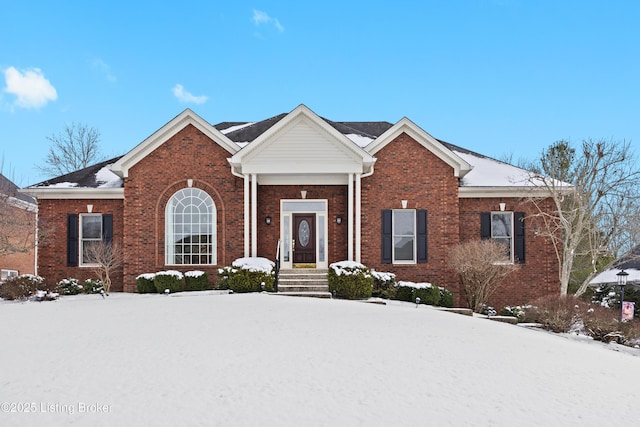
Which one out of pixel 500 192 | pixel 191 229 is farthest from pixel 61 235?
pixel 500 192

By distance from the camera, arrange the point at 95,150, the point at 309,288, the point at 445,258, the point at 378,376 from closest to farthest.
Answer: the point at 378,376 → the point at 309,288 → the point at 445,258 → the point at 95,150

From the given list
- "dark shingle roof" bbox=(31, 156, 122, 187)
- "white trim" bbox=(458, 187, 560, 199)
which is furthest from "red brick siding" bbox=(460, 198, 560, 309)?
"dark shingle roof" bbox=(31, 156, 122, 187)

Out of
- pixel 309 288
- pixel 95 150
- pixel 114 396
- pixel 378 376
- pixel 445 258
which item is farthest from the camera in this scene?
pixel 95 150

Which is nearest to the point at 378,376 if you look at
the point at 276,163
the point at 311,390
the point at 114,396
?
the point at 311,390

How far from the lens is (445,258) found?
694 inches

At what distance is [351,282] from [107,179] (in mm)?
10238

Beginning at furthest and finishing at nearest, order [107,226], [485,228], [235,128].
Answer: [235,128] < [107,226] < [485,228]

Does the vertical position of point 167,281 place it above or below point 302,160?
below

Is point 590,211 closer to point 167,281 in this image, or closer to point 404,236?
point 404,236

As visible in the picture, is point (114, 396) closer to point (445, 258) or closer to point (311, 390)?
point (311, 390)

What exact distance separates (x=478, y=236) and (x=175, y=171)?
10756 millimetres

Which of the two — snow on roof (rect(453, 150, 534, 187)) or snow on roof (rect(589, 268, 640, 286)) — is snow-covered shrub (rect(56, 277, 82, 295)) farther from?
snow on roof (rect(589, 268, 640, 286))

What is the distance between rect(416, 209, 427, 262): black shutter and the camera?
58.1 feet

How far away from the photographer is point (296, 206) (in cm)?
1823
